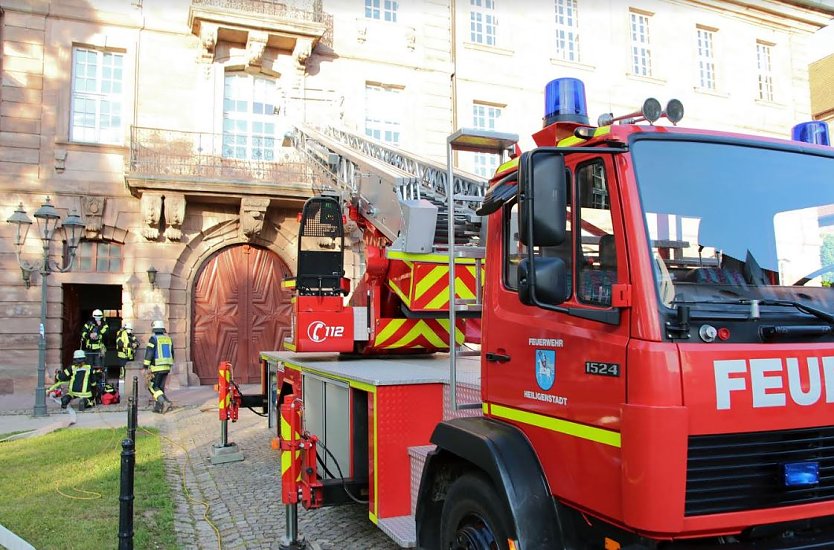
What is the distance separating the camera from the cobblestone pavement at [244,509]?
4977mm

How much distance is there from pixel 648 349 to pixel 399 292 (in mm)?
3334

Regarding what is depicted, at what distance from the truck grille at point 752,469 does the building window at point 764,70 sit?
80.3ft

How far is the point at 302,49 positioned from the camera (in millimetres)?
16234

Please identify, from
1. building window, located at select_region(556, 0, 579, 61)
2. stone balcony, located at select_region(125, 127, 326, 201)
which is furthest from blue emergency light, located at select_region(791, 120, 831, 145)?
building window, located at select_region(556, 0, 579, 61)

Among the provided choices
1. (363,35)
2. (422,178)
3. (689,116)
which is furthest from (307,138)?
(689,116)

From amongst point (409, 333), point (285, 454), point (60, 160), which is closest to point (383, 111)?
point (60, 160)

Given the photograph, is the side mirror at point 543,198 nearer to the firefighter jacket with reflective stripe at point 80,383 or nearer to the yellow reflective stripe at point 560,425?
the yellow reflective stripe at point 560,425

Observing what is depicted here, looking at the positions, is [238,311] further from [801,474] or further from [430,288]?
[801,474]

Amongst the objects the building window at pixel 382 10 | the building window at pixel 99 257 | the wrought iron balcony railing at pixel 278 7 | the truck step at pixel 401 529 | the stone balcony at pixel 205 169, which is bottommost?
the truck step at pixel 401 529

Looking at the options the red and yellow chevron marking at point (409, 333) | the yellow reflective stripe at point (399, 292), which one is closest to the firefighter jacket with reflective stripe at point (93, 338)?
the red and yellow chevron marking at point (409, 333)

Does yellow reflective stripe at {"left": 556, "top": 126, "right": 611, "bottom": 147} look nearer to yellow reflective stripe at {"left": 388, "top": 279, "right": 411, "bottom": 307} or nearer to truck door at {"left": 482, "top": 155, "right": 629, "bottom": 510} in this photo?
truck door at {"left": 482, "top": 155, "right": 629, "bottom": 510}

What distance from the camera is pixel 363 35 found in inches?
688

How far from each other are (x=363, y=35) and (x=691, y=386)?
55.7 ft

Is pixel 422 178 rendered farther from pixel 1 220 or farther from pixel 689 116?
pixel 689 116
